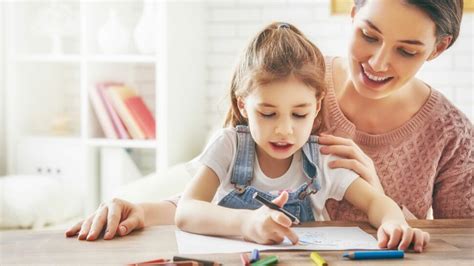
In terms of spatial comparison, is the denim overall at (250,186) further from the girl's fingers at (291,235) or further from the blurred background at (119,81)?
the blurred background at (119,81)

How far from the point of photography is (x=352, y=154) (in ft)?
5.39

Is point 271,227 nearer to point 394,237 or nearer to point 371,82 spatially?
point 394,237

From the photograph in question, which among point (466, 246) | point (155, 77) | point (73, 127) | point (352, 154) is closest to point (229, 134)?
point (352, 154)

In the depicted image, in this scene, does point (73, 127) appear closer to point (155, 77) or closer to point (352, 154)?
→ point (155, 77)

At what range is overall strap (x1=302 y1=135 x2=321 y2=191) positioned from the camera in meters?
1.58

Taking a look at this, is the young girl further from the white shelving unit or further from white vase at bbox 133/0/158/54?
white vase at bbox 133/0/158/54

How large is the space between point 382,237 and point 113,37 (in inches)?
111

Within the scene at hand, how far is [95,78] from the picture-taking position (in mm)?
3977

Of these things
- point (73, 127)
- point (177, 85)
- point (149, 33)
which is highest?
point (149, 33)

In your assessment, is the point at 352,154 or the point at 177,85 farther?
the point at 177,85

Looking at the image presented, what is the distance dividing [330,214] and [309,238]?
0.47m

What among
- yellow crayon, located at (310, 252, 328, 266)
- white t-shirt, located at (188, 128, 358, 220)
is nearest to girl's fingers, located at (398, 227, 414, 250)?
yellow crayon, located at (310, 252, 328, 266)

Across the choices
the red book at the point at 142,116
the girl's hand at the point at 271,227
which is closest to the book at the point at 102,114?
the red book at the point at 142,116

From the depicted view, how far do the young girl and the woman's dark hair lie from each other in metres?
0.24
